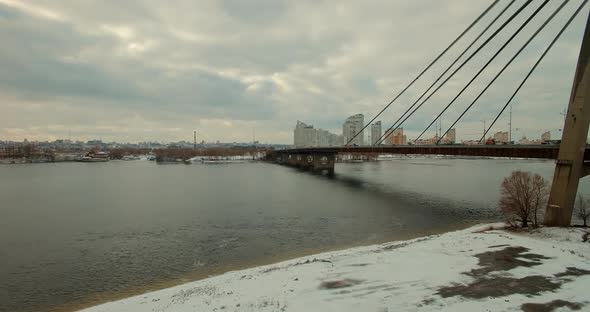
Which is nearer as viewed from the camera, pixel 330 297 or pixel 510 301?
pixel 510 301

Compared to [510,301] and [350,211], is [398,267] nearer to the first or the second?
[510,301]

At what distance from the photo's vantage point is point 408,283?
1473cm

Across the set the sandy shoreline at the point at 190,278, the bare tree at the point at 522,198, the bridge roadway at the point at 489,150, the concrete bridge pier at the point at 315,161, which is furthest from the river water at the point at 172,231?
the concrete bridge pier at the point at 315,161

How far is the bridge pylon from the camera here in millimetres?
23719

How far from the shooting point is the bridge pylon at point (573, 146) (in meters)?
Result: 23.7

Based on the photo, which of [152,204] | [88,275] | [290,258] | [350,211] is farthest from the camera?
[152,204]

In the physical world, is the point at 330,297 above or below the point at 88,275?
above

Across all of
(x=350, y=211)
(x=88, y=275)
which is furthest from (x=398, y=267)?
(x=350, y=211)

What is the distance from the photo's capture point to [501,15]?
1051 inches

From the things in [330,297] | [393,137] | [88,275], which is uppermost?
[393,137]

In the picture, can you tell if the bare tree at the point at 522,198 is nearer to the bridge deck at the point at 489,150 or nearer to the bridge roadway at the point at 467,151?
the bridge roadway at the point at 467,151

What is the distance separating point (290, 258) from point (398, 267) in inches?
270

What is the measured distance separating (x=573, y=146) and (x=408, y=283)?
18.5 meters

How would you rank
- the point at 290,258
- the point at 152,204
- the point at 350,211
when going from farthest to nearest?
the point at 152,204 → the point at 350,211 → the point at 290,258
